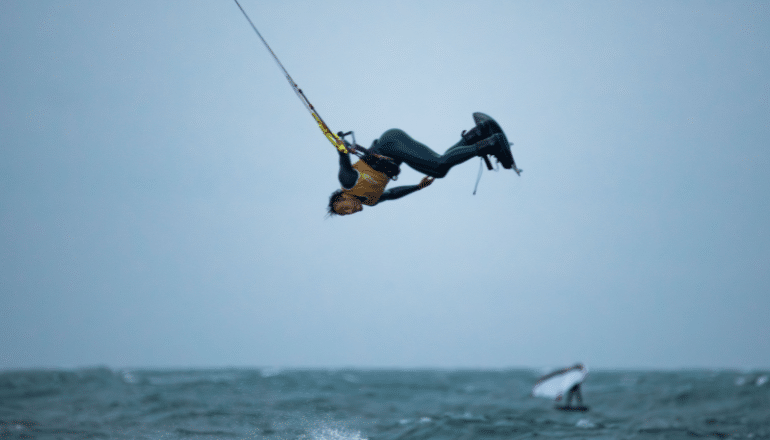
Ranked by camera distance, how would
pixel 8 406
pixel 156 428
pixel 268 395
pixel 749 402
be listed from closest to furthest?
pixel 156 428, pixel 8 406, pixel 749 402, pixel 268 395

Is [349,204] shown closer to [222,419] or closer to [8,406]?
[222,419]

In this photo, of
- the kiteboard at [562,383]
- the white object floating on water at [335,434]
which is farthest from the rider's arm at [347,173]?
the kiteboard at [562,383]

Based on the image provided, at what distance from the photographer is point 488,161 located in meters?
6.23

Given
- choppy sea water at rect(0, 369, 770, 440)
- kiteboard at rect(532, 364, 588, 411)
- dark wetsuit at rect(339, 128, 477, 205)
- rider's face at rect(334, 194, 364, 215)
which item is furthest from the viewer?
kiteboard at rect(532, 364, 588, 411)

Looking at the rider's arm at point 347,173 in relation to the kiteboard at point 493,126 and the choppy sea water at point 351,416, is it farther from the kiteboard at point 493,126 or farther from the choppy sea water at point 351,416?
the choppy sea water at point 351,416

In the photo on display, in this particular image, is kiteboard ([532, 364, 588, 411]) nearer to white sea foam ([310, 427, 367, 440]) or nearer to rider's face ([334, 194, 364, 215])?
white sea foam ([310, 427, 367, 440])

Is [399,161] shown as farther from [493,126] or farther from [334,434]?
[334,434]

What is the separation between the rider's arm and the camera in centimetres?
655

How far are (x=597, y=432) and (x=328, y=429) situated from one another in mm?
7348

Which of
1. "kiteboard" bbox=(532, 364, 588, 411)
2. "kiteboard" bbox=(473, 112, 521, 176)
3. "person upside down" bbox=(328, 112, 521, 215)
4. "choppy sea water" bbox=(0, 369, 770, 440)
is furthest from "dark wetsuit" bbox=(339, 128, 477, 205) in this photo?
"kiteboard" bbox=(532, 364, 588, 411)

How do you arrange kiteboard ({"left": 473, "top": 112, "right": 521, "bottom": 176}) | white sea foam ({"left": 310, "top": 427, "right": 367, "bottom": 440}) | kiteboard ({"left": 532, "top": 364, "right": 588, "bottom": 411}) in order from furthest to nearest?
kiteboard ({"left": 532, "top": 364, "right": 588, "bottom": 411}), white sea foam ({"left": 310, "top": 427, "right": 367, "bottom": 440}), kiteboard ({"left": 473, "top": 112, "right": 521, "bottom": 176})

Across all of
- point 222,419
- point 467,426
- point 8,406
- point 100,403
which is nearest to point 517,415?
point 467,426

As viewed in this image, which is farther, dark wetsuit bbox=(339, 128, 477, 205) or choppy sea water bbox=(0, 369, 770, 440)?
choppy sea water bbox=(0, 369, 770, 440)

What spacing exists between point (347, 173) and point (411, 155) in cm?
76
